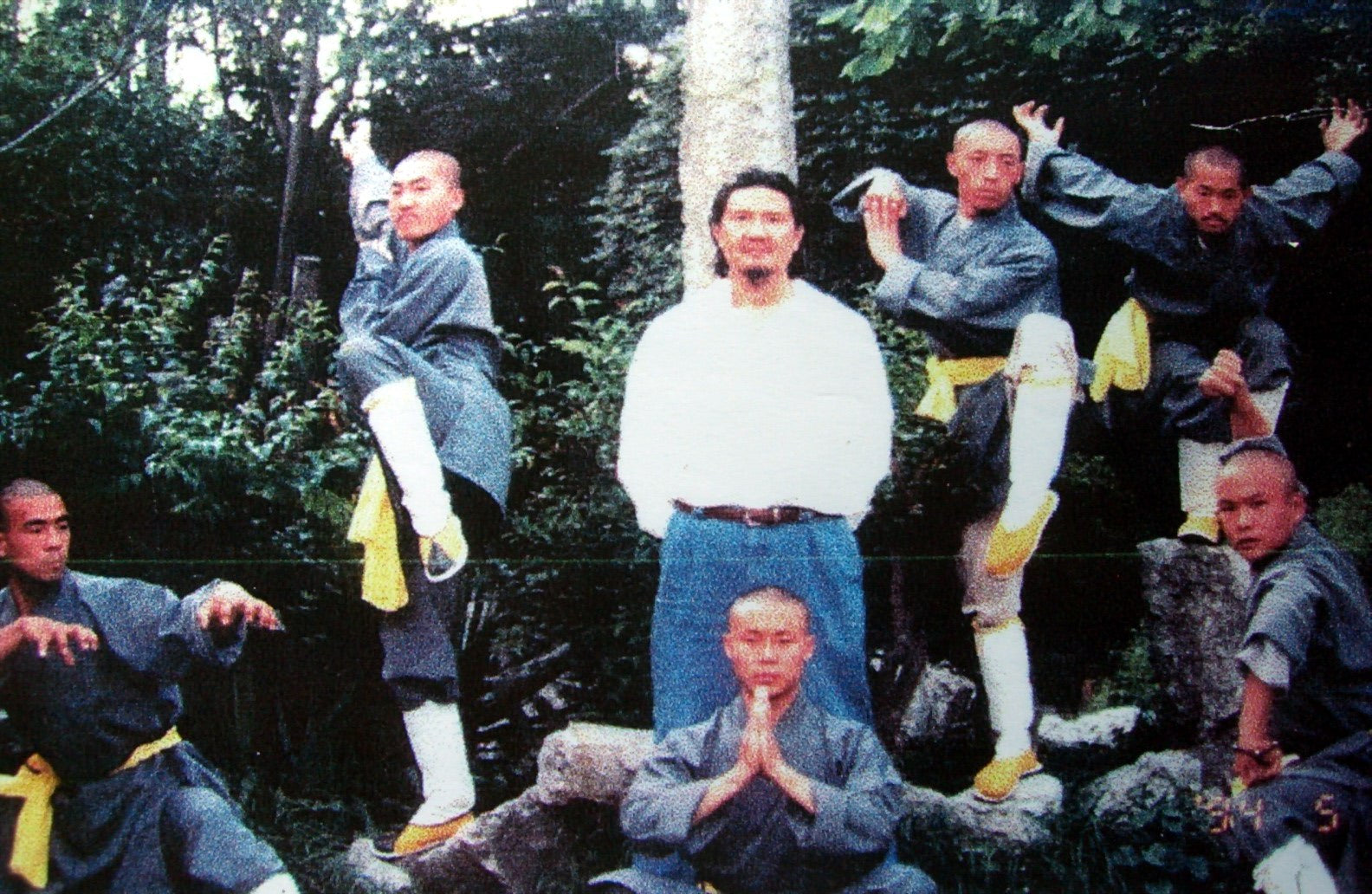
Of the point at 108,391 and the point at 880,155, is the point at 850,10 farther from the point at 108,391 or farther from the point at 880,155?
the point at 108,391

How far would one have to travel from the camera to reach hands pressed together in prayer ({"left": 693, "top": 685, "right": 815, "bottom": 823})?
4.92m

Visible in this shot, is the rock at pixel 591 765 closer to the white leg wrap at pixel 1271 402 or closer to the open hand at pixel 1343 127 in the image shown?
the white leg wrap at pixel 1271 402

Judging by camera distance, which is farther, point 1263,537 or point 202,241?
point 202,241

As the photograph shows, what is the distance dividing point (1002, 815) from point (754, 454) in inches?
64.4

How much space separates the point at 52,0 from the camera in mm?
5938

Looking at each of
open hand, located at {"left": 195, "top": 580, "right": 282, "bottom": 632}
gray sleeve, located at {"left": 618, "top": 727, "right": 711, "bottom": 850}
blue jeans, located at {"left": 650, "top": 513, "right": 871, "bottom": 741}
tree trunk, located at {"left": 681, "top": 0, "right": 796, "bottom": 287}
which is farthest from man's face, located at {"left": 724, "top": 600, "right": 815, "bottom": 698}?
open hand, located at {"left": 195, "top": 580, "right": 282, "bottom": 632}

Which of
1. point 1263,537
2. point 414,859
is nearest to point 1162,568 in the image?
point 1263,537

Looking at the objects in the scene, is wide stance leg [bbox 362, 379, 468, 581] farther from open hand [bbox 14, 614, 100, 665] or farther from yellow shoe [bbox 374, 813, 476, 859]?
open hand [bbox 14, 614, 100, 665]

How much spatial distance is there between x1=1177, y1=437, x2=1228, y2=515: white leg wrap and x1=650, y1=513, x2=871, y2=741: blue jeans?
138 cm

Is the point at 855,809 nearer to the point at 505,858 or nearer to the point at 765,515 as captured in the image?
the point at 765,515

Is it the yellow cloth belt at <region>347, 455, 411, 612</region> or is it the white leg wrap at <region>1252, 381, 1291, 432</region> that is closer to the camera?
the yellow cloth belt at <region>347, 455, 411, 612</region>

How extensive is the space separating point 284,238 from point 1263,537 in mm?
4069

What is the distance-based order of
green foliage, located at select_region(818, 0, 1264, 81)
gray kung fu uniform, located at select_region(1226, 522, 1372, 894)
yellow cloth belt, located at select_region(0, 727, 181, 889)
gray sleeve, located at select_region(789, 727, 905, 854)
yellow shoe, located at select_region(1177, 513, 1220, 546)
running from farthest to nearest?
1. green foliage, located at select_region(818, 0, 1264, 81)
2. yellow shoe, located at select_region(1177, 513, 1220, 546)
3. gray kung fu uniform, located at select_region(1226, 522, 1372, 894)
4. yellow cloth belt, located at select_region(0, 727, 181, 889)
5. gray sleeve, located at select_region(789, 727, 905, 854)

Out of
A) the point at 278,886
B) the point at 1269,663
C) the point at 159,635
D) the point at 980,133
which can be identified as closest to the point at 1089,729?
the point at 1269,663
